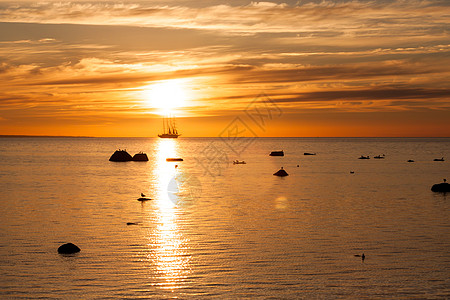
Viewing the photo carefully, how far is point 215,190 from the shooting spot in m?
91.5

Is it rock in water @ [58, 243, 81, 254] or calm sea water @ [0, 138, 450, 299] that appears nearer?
calm sea water @ [0, 138, 450, 299]

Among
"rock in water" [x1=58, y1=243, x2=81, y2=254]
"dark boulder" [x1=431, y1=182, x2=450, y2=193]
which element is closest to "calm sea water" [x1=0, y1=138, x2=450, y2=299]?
"rock in water" [x1=58, y1=243, x2=81, y2=254]

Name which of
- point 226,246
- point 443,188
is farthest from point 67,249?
point 443,188

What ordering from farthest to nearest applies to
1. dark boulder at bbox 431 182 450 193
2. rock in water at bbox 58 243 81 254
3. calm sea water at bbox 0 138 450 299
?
dark boulder at bbox 431 182 450 193 < rock in water at bbox 58 243 81 254 < calm sea water at bbox 0 138 450 299

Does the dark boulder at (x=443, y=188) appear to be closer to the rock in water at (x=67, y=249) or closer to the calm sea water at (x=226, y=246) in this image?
the calm sea water at (x=226, y=246)

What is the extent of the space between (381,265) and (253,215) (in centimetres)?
2525

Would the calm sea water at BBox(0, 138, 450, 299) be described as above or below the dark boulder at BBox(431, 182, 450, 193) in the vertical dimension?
below

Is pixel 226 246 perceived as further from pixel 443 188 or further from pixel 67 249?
pixel 443 188

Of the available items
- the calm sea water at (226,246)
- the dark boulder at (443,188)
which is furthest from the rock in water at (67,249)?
the dark boulder at (443,188)

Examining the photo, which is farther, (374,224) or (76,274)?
(374,224)

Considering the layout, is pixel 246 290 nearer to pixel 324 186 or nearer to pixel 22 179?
pixel 324 186

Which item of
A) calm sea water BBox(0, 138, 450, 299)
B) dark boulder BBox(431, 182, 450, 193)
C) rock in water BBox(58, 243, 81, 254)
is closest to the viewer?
calm sea water BBox(0, 138, 450, 299)

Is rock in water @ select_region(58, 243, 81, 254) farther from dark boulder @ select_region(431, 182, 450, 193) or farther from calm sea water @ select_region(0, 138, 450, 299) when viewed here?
dark boulder @ select_region(431, 182, 450, 193)

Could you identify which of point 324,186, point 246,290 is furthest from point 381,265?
point 324,186
